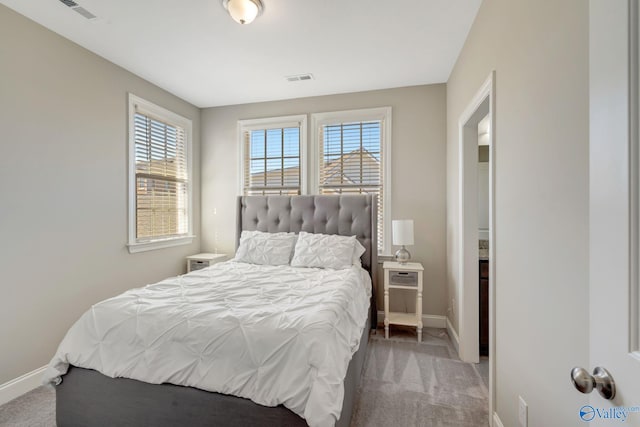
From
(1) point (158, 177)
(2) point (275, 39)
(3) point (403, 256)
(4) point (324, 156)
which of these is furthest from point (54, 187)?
(3) point (403, 256)

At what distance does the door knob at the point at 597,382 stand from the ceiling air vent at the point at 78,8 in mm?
3349

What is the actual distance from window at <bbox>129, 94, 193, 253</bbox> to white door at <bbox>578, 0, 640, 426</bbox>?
368 cm

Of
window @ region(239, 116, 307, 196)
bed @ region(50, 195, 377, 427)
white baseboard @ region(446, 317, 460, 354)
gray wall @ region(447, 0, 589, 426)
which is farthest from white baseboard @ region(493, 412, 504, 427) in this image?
window @ region(239, 116, 307, 196)

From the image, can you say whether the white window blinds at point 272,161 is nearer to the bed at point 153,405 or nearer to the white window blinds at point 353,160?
the white window blinds at point 353,160

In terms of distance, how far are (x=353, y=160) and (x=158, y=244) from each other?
8.61 ft

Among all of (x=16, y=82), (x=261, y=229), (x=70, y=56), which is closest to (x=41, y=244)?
(x=16, y=82)

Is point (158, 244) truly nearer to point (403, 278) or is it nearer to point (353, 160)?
point (353, 160)

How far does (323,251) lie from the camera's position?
317 cm

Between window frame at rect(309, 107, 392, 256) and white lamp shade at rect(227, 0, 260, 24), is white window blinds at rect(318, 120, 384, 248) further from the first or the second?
white lamp shade at rect(227, 0, 260, 24)

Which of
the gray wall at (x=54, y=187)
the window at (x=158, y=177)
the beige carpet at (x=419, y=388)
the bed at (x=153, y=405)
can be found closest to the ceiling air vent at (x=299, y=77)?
the window at (x=158, y=177)

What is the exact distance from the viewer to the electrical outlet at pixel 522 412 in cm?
140

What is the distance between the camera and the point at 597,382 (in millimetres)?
646

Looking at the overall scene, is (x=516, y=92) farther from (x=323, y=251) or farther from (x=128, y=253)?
(x=128, y=253)

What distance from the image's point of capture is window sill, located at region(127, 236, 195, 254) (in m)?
3.21
